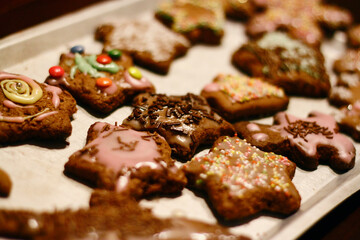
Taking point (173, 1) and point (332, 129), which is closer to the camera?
point (332, 129)

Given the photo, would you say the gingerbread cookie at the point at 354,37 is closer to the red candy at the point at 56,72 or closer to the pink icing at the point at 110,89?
the pink icing at the point at 110,89

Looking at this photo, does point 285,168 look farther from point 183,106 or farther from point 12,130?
point 12,130

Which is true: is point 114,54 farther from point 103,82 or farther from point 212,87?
point 212,87

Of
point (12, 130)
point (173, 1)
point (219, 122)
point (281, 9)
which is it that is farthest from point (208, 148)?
point (281, 9)

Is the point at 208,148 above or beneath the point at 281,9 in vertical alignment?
beneath

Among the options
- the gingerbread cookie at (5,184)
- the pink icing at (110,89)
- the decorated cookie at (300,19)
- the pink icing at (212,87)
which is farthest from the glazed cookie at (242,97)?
the gingerbread cookie at (5,184)

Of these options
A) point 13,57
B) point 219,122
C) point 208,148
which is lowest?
point 208,148

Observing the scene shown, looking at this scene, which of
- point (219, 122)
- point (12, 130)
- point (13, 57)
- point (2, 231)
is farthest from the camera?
point (13, 57)

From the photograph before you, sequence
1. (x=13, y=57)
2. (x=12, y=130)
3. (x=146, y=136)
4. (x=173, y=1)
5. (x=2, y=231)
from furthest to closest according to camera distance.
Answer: (x=173, y=1) < (x=13, y=57) < (x=146, y=136) < (x=12, y=130) < (x=2, y=231)
